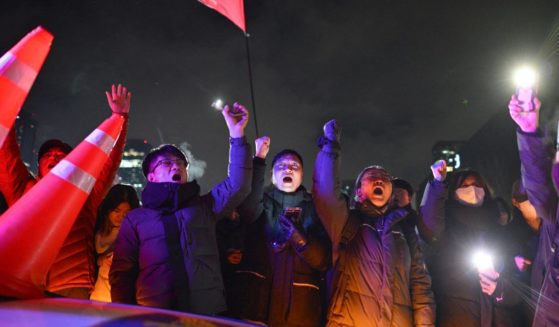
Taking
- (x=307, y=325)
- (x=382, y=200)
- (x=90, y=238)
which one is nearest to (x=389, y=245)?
(x=382, y=200)

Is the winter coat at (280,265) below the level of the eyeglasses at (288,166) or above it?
below

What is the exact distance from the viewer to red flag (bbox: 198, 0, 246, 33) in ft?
16.5

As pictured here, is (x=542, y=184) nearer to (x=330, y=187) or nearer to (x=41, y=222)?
(x=330, y=187)

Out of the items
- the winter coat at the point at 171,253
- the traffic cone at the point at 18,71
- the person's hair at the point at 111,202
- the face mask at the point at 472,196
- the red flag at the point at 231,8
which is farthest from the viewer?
the red flag at the point at 231,8

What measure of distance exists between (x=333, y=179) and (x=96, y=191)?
246 cm

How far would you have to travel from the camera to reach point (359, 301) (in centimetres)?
388

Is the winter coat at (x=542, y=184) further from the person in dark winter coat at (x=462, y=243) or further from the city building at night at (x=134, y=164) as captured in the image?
the city building at night at (x=134, y=164)

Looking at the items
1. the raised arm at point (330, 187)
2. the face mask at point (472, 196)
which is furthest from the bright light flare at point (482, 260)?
the raised arm at point (330, 187)

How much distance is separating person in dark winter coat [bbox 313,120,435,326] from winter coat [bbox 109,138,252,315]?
880 millimetres

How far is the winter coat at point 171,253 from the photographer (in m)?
3.35

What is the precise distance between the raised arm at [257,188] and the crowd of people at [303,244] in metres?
0.01

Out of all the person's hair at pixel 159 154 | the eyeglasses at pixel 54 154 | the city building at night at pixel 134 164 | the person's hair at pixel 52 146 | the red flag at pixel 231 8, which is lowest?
the person's hair at pixel 159 154

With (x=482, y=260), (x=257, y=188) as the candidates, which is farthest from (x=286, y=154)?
(x=482, y=260)

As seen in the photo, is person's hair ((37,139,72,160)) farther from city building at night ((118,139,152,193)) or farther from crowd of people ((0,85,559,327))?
city building at night ((118,139,152,193))
